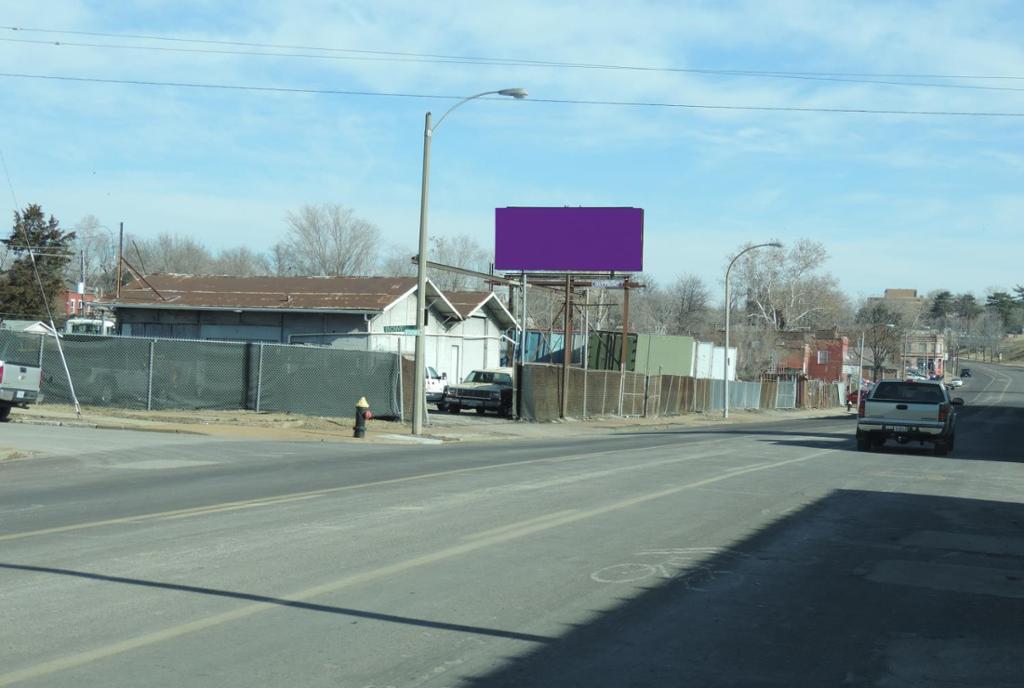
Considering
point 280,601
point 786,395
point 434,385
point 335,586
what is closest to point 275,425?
point 434,385

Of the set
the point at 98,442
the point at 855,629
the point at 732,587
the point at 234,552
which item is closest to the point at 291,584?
the point at 234,552

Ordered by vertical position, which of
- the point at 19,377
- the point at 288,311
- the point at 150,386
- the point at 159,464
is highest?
the point at 288,311

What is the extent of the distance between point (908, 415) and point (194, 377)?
18.4 metres

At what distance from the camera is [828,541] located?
11086mm

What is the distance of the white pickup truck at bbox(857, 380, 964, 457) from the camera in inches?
999

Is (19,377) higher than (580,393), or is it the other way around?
(19,377)

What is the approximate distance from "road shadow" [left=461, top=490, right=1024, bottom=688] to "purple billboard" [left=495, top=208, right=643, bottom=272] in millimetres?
38367

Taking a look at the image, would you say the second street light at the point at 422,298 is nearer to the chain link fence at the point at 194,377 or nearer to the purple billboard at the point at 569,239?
the chain link fence at the point at 194,377

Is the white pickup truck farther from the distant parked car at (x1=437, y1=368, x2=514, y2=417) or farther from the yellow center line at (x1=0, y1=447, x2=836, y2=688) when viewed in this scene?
the distant parked car at (x1=437, y1=368, x2=514, y2=417)

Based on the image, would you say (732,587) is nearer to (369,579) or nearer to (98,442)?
(369,579)

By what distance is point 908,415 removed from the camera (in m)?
25.5

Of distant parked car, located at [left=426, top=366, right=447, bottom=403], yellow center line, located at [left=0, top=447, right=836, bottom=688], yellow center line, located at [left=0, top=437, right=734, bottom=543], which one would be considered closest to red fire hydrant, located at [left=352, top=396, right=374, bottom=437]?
yellow center line, located at [left=0, top=437, right=734, bottom=543]

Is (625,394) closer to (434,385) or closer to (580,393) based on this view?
(580,393)

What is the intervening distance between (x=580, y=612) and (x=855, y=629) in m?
1.85
